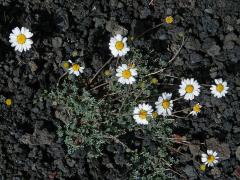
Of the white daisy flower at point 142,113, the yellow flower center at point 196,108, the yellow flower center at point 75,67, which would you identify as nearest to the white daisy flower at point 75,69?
the yellow flower center at point 75,67

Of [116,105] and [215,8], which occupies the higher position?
[215,8]

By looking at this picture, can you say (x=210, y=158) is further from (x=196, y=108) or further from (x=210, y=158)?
(x=196, y=108)

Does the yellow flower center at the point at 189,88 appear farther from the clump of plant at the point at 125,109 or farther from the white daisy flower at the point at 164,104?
the white daisy flower at the point at 164,104

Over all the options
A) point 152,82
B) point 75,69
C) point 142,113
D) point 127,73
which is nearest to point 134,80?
point 127,73

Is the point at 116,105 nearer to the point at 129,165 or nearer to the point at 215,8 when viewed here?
the point at 129,165

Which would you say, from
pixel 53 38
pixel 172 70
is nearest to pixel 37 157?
pixel 53 38
